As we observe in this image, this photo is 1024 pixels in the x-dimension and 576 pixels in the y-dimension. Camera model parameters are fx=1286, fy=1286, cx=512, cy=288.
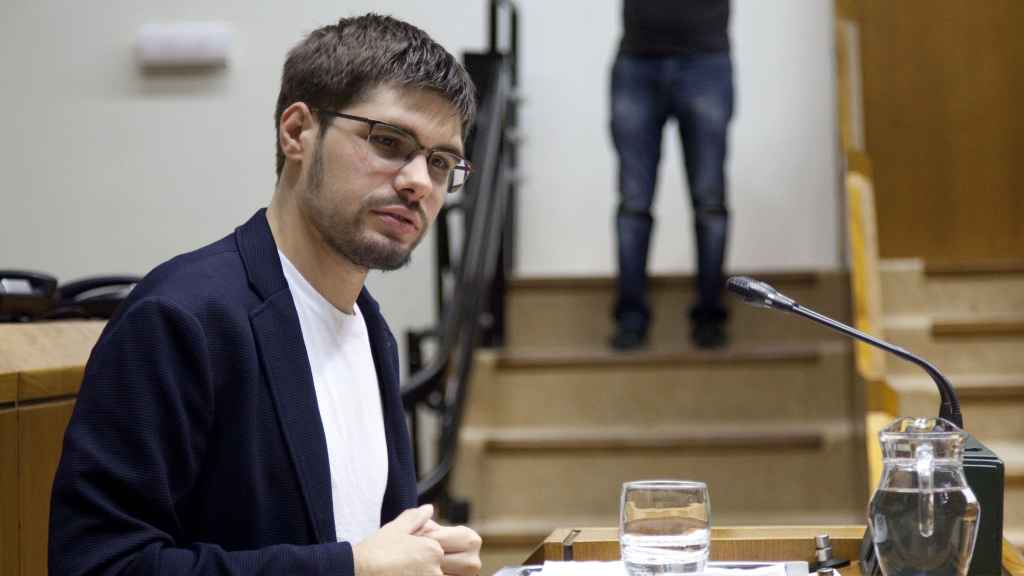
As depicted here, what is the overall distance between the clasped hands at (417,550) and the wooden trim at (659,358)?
2641 mm

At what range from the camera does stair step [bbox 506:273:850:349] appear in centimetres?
418

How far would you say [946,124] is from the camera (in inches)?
195

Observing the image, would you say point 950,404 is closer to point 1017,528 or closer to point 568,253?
point 1017,528

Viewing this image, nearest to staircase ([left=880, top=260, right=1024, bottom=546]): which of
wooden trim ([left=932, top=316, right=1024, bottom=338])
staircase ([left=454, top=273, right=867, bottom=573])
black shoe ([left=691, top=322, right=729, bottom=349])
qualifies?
wooden trim ([left=932, top=316, right=1024, bottom=338])

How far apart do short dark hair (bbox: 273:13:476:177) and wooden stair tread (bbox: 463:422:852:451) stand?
2347mm

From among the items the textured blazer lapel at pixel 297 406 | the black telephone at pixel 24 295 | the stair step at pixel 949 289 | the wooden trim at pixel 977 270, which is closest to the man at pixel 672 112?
the stair step at pixel 949 289

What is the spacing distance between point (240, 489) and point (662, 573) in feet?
1.22

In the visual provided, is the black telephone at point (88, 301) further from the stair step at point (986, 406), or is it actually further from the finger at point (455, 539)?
the stair step at point (986, 406)

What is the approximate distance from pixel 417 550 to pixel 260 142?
13.4 feet

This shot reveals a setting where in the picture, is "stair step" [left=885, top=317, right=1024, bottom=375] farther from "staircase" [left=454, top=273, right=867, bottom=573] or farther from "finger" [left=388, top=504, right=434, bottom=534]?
"finger" [left=388, top=504, right=434, bottom=534]

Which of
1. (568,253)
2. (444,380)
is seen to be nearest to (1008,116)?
(568,253)

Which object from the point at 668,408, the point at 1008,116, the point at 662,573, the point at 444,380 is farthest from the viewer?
the point at 1008,116

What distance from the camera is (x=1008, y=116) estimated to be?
492 centimetres

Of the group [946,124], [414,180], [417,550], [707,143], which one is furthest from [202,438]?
[946,124]
